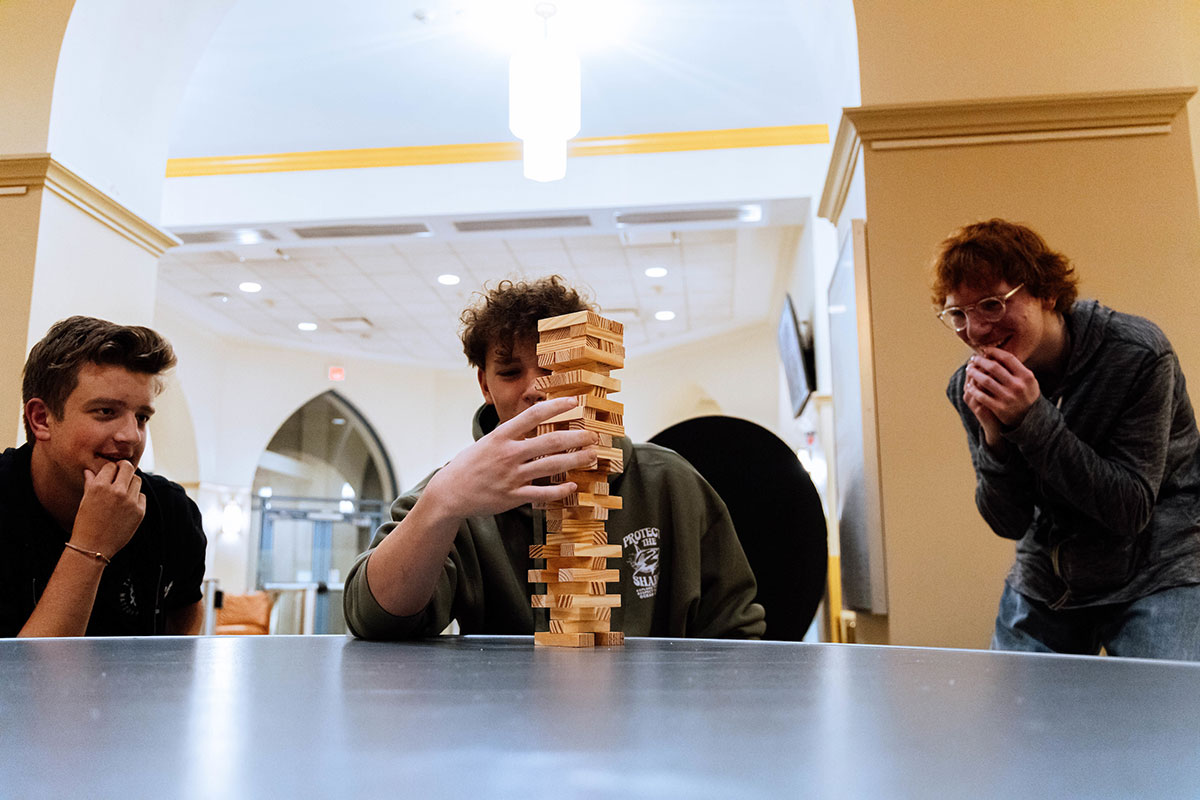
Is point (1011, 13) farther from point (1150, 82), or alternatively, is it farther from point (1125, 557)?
point (1125, 557)

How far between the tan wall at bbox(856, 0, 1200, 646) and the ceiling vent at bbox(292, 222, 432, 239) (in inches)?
182

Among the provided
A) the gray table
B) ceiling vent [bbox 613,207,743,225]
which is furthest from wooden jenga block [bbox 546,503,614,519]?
ceiling vent [bbox 613,207,743,225]

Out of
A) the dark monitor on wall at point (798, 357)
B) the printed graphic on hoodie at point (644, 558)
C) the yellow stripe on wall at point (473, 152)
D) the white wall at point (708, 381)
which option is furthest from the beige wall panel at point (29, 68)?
the white wall at point (708, 381)

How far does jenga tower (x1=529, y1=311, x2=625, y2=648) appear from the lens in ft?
3.49

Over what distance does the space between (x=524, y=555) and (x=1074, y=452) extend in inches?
33.6

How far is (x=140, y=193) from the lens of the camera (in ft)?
12.3

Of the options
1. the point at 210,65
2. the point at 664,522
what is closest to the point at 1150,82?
the point at 664,522

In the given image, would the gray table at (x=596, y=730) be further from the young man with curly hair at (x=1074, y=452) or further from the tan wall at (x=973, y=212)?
the tan wall at (x=973, y=212)

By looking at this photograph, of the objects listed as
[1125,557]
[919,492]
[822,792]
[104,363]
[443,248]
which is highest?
[443,248]

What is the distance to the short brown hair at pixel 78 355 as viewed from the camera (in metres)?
1.79

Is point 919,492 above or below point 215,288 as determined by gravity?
below

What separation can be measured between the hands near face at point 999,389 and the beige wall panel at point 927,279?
3.86ft

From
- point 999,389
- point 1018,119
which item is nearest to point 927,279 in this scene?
point 1018,119

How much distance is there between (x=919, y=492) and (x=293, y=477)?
11.6 m
